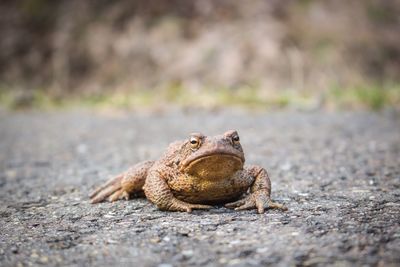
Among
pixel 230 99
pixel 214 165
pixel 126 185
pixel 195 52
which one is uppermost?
pixel 195 52

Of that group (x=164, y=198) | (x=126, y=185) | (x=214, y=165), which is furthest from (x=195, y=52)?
(x=214, y=165)

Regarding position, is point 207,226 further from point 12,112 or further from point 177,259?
point 12,112

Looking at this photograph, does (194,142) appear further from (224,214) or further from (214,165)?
(224,214)

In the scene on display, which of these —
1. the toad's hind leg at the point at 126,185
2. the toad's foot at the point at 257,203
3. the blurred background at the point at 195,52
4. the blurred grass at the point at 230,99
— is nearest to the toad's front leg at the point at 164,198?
the toad's foot at the point at 257,203

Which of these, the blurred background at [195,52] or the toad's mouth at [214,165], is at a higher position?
the blurred background at [195,52]

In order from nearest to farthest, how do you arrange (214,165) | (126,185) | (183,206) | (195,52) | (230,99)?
(214,165)
(183,206)
(126,185)
(230,99)
(195,52)

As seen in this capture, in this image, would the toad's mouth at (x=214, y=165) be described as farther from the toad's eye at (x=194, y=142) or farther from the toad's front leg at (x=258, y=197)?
the toad's front leg at (x=258, y=197)

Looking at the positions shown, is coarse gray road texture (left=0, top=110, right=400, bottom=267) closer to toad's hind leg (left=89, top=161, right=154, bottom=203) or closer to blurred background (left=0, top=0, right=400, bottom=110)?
toad's hind leg (left=89, top=161, right=154, bottom=203)
